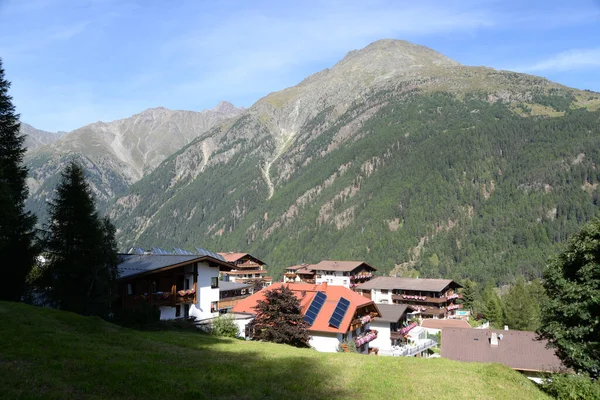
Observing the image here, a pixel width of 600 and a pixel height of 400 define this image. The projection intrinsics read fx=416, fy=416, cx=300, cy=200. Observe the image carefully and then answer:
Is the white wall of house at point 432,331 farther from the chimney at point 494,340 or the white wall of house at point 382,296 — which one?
the chimney at point 494,340

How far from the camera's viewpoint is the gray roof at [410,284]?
318 ft

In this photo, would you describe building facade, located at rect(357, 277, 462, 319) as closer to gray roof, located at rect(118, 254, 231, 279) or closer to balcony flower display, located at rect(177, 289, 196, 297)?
balcony flower display, located at rect(177, 289, 196, 297)

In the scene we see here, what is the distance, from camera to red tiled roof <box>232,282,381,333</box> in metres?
43.4

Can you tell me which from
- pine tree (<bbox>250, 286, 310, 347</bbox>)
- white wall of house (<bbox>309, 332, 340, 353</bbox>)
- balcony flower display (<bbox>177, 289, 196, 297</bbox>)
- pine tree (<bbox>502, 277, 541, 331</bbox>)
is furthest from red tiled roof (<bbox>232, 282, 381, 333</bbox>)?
pine tree (<bbox>502, 277, 541, 331</bbox>)

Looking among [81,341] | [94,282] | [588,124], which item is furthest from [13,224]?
[588,124]

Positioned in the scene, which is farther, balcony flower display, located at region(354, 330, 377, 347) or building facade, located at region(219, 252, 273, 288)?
building facade, located at region(219, 252, 273, 288)

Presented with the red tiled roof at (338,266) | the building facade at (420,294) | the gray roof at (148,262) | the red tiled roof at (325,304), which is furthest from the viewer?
the red tiled roof at (338,266)

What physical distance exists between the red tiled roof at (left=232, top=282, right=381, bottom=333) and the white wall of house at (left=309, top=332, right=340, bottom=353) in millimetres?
728

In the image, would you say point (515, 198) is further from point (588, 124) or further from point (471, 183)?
point (588, 124)

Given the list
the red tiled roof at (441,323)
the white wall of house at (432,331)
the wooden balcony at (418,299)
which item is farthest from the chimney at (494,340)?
the wooden balcony at (418,299)

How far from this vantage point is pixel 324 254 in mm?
186250

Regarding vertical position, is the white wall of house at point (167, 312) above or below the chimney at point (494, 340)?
above

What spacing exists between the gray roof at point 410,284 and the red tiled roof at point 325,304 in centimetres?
5031

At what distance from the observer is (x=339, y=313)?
148 ft
